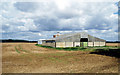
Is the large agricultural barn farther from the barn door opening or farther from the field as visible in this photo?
the field

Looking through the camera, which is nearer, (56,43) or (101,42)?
(56,43)

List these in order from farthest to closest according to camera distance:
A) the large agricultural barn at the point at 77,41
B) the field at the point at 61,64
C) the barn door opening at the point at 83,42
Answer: the barn door opening at the point at 83,42, the large agricultural barn at the point at 77,41, the field at the point at 61,64

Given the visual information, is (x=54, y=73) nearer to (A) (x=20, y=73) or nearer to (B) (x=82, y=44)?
(A) (x=20, y=73)

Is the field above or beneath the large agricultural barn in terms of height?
beneath

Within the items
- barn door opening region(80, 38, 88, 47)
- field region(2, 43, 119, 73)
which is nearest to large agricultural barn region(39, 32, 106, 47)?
barn door opening region(80, 38, 88, 47)

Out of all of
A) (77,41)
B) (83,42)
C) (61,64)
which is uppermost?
(77,41)

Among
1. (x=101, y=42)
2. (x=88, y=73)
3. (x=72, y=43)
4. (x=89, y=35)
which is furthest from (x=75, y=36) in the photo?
(x=88, y=73)

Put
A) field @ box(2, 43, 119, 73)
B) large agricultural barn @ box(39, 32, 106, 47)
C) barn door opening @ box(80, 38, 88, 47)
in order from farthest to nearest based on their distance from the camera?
1. barn door opening @ box(80, 38, 88, 47)
2. large agricultural barn @ box(39, 32, 106, 47)
3. field @ box(2, 43, 119, 73)

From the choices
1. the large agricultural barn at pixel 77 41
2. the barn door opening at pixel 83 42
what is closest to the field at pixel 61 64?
the large agricultural barn at pixel 77 41

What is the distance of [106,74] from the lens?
8.14m

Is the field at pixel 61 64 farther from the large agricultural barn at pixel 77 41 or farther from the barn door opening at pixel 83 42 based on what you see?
the barn door opening at pixel 83 42

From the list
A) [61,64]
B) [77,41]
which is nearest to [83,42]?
[77,41]

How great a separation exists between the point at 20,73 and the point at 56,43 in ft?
84.9

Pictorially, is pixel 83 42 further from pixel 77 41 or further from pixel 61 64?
pixel 61 64
